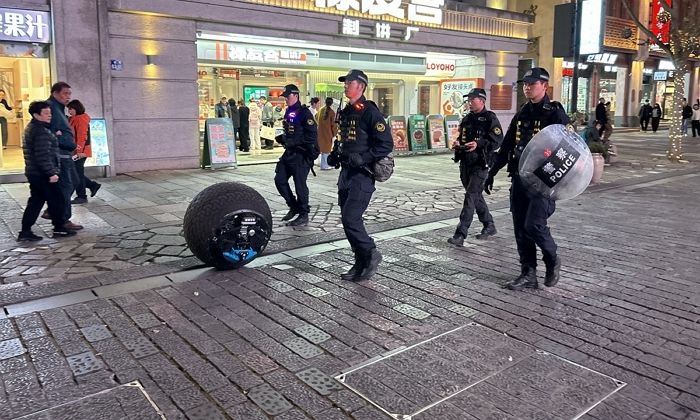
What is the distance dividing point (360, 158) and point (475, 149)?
2.08m

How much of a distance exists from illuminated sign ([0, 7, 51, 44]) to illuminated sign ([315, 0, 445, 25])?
257 inches

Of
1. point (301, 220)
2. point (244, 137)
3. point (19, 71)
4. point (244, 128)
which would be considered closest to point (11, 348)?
point (301, 220)

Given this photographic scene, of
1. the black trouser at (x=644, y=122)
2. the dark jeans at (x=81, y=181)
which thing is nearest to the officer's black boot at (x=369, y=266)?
the dark jeans at (x=81, y=181)

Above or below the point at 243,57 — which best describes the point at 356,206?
below

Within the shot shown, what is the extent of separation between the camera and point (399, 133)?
56.5ft

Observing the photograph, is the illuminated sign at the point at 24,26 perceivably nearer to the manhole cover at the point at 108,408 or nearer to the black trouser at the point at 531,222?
the manhole cover at the point at 108,408

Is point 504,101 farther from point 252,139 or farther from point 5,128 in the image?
point 5,128

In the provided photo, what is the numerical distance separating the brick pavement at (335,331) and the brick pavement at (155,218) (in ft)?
2.38

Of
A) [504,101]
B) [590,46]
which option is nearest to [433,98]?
[504,101]

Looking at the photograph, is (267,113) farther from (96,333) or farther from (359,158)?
(96,333)

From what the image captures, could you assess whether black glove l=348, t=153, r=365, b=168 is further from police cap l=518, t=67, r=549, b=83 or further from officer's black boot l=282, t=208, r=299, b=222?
officer's black boot l=282, t=208, r=299, b=222

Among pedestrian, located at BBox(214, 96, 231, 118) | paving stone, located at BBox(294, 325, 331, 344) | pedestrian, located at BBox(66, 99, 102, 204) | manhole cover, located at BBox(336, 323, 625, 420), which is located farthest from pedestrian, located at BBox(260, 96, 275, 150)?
manhole cover, located at BBox(336, 323, 625, 420)

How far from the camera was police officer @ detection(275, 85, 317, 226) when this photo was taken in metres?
7.71

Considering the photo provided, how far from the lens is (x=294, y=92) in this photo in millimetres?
7723
